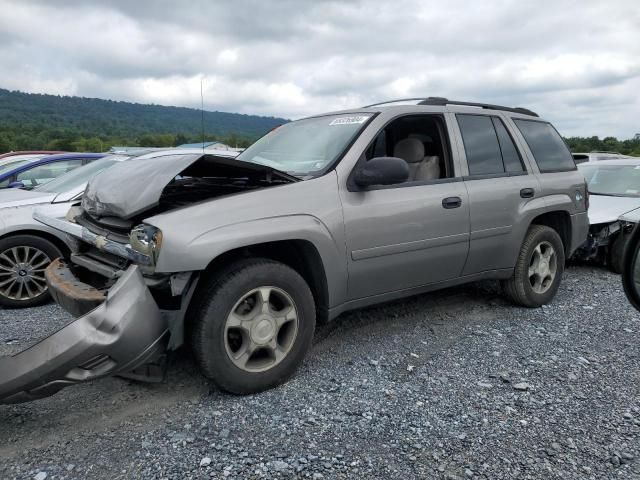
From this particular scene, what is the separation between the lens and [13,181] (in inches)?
255

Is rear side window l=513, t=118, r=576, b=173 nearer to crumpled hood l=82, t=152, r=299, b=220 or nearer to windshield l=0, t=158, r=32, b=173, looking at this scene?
crumpled hood l=82, t=152, r=299, b=220

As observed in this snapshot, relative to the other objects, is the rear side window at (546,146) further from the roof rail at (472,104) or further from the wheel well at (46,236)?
the wheel well at (46,236)

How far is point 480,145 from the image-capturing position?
4191 mm

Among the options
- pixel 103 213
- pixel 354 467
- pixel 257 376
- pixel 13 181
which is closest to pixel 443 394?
pixel 354 467

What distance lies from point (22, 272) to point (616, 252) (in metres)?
6.74

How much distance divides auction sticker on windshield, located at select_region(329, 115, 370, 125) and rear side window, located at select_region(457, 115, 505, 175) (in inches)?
36.2

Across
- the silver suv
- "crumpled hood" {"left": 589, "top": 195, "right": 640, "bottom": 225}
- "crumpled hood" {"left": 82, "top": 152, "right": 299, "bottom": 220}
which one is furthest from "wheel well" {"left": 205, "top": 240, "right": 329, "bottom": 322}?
"crumpled hood" {"left": 589, "top": 195, "right": 640, "bottom": 225}

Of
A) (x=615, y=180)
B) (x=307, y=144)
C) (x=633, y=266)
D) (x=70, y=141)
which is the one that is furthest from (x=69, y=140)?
(x=633, y=266)

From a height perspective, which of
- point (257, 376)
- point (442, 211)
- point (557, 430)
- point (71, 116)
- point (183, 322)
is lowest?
point (557, 430)

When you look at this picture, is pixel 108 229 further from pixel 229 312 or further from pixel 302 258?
pixel 302 258

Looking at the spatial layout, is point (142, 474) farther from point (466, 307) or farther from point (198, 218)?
point (466, 307)

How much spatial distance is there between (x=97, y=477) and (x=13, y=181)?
18.2 feet

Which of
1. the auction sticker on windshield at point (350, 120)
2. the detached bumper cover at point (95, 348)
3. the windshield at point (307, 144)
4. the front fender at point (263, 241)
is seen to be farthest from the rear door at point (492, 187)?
the detached bumper cover at point (95, 348)

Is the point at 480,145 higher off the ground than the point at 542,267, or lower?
higher
